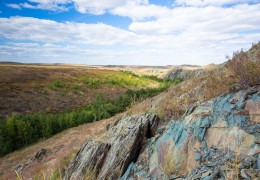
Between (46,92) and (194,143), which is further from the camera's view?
(46,92)

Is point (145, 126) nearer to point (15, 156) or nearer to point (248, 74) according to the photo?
point (248, 74)

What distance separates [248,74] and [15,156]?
30.7m

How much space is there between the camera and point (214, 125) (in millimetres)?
6910

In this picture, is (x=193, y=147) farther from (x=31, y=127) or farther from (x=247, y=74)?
(x=31, y=127)

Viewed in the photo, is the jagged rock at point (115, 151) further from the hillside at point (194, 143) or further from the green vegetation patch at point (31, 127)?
the green vegetation patch at point (31, 127)

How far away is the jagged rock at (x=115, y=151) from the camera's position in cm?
865

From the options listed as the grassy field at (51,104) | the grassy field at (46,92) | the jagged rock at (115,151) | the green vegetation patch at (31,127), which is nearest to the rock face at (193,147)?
the jagged rock at (115,151)

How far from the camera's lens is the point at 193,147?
→ 6.81m

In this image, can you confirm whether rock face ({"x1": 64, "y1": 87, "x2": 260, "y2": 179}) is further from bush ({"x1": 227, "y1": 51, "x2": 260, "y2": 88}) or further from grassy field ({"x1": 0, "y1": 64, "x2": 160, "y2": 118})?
grassy field ({"x1": 0, "y1": 64, "x2": 160, "y2": 118})

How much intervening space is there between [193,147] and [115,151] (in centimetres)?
352

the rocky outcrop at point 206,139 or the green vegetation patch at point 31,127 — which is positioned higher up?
the rocky outcrop at point 206,139

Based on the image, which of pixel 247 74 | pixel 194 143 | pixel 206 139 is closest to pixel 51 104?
pixel 194 143

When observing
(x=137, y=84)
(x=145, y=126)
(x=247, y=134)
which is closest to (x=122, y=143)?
(x=145, y=126)

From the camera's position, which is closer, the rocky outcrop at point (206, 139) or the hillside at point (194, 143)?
the hillside at point (194, 143)
